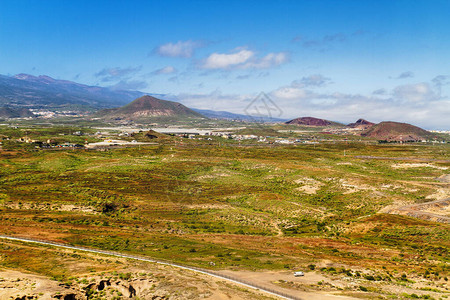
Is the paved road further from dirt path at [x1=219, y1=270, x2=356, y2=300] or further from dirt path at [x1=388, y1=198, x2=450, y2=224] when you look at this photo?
dirt path at [x1=388, y1=198, x2=450, y2=224]

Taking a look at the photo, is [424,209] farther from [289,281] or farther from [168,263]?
[168,263]

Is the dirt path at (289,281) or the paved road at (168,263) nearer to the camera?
the dirt path at (289,281)

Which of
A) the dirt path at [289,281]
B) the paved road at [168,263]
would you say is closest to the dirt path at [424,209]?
the dirt path at [289,281]

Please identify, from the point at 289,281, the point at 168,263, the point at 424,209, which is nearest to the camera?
the point at 289,281

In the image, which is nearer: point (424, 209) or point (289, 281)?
point (289, 281)

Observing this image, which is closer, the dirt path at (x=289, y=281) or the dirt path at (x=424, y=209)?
the dirt path at (x=289, y=281)

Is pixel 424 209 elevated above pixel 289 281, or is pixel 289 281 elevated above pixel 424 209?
pixel 424 209

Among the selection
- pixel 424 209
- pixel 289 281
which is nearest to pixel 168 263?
pixel 289 281

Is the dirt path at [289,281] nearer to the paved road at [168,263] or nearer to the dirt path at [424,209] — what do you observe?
the paved road at [168,263]

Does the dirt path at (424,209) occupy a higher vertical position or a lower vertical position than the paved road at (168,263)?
higher

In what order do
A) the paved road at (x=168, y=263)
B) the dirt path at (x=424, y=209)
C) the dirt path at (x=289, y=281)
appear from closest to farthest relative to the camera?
the dirt path at (x=289, y=281)
the paved road at (x=168, y=263)
the dirt path at (x=424, y=209)

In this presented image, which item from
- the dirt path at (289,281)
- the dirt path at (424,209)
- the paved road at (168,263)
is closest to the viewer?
the dirt path at (289,281)

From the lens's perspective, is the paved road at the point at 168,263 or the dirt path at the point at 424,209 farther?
the dirt path at the point at 424,209
